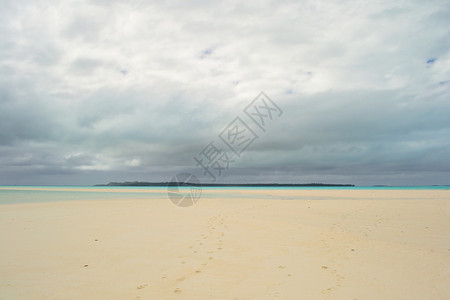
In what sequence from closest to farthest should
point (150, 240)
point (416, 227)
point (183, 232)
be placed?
point (150, 240)
point (183, 232)
point (416, 227)

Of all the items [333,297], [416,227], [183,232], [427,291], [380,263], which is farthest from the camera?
[416,227]

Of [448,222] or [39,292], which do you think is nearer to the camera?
[39,292]

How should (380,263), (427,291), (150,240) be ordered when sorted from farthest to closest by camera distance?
(150,240) < (380,263) < (427,291)

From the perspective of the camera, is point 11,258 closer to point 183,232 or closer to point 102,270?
point 102,270

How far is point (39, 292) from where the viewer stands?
623 cm

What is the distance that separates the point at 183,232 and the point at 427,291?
29.7 feet

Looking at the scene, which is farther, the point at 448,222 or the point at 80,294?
the point at 448,222

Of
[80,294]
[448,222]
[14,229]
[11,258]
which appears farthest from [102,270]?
[448,222]

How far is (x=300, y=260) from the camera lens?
8.53 m

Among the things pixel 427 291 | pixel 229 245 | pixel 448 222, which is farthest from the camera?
pixel 448 222

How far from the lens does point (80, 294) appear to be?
241 inches

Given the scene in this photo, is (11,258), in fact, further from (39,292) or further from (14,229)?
(14,229)

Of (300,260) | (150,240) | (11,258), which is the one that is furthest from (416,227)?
(11,258)

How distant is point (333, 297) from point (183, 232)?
8059mm
